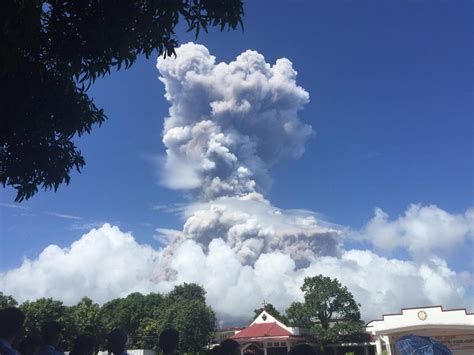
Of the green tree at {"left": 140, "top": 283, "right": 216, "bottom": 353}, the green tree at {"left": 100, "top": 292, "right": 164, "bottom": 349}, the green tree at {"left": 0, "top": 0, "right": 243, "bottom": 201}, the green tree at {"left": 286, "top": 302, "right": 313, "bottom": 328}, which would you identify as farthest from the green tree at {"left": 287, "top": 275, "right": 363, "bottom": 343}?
the green tree at {"left": 0, "top": 0, "right": 243, "bottom": 201}

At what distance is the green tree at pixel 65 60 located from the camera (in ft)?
20.6

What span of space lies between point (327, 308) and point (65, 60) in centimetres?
3736

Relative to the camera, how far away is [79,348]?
4.74 m

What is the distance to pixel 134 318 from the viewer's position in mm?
53344

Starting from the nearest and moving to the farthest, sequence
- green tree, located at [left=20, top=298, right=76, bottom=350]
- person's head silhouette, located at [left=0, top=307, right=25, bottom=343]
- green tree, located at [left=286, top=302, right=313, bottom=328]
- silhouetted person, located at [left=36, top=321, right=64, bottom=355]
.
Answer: person's head silhouette, located at [left=0, top=307, right=25, bottom=343]
silhouetted person, located at [left=36, top=321, right=64, bottom=355]
green tree, located at [left=20, top=298, right=76, bottom=350]
green tree, located at [left=286, top=302, right=313, bottom=328]

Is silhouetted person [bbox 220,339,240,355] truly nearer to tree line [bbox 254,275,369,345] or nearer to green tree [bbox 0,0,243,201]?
green tree [bbox 0,0,243,201]

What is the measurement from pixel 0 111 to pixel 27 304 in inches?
1421

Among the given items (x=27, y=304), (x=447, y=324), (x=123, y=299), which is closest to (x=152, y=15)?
(x=447, y=324)

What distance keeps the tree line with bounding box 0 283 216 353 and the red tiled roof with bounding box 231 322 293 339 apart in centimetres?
373

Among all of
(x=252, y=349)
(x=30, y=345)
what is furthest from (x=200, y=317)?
(x=30, y=345)

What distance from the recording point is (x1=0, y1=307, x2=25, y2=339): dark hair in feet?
13.3

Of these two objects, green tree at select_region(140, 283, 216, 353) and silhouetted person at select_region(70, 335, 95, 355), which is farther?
green tree at select_region(140, 283, 216, 353)

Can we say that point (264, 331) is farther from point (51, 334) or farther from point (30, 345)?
point (51, 334)

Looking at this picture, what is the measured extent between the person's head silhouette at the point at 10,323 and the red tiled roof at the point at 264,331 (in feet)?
122
